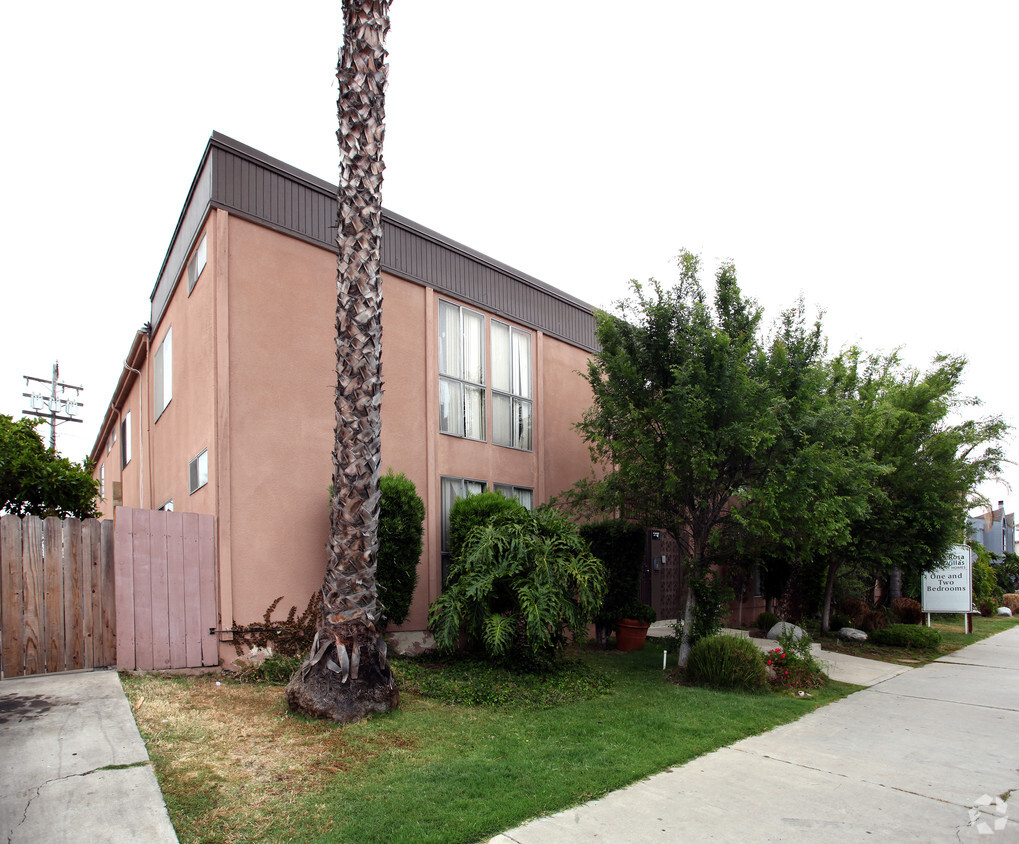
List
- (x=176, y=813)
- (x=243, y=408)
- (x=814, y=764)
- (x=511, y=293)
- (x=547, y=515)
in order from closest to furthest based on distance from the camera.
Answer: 1. (x=176, y=813)
2. (x=814, y=764)
3. (x=243, y=408)
4. (x=547, y=515)
5. (x=511, y=293)

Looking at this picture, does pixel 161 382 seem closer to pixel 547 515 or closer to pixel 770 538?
pixel 547 515

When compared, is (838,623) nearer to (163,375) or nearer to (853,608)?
(853,608)

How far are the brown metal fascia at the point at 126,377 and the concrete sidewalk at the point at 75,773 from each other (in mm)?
7960

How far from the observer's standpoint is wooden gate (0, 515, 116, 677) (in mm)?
7133

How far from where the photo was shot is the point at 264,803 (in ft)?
14.5

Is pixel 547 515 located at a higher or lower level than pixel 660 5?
lower

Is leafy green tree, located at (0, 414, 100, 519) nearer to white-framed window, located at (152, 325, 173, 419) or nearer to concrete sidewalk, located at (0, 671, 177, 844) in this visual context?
white-framed window, located at (152, 325, 173, 419)

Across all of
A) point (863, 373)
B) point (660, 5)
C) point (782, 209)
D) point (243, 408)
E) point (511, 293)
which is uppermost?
point (660, 5)

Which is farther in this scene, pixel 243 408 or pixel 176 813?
pixel 243 408

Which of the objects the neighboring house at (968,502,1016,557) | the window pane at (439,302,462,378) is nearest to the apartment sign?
the window pane at (439,302,462,378)

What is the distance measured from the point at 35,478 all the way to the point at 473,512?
7.54 m

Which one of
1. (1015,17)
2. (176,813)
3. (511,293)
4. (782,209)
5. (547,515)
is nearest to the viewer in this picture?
(176,813)

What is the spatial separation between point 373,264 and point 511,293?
18.4ft

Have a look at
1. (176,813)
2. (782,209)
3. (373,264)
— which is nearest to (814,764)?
(176,813)
